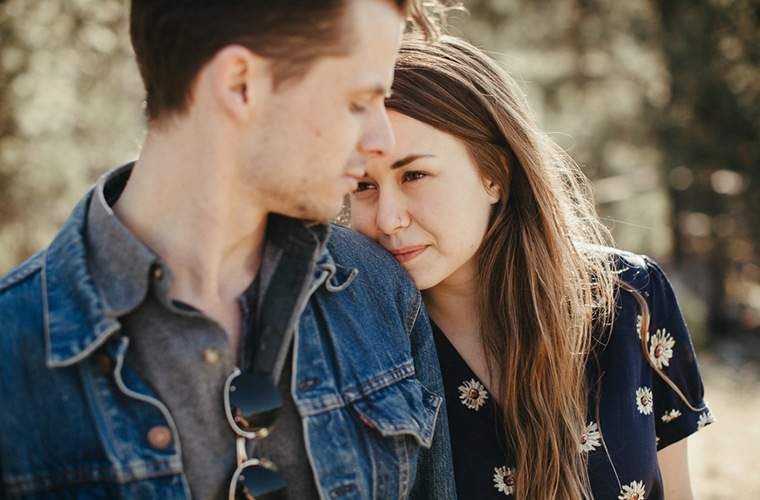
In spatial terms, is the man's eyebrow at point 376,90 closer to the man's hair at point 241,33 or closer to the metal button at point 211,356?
the man's hair at point 241,33

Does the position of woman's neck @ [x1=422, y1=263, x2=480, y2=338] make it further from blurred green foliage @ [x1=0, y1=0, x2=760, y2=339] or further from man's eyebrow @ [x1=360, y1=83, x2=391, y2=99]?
blurred green foliage @ [x1=0, y1=0, x2=760, y2=339]

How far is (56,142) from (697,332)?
7710 mm

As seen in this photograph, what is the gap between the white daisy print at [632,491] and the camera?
2.36 m

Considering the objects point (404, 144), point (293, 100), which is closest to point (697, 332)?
point (404, 144)

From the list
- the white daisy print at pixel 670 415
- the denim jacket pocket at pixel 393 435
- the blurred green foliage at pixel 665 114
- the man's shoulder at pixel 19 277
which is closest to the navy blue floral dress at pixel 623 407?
the white daisy print at pixel 670 415

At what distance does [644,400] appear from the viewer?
8.12ft

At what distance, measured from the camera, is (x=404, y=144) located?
89.4 inches

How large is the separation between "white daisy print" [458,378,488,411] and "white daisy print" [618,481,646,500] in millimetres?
499

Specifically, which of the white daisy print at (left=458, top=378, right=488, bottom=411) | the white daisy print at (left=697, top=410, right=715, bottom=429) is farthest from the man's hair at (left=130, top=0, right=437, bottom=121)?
the white daisy print at (left=697, top=410, right=715, bottom=429)

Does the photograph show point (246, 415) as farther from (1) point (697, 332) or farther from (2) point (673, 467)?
(1) point (697, 332)

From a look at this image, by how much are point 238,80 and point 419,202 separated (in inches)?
30.8

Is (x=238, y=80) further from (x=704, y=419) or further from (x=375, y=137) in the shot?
(x=704, y=419)

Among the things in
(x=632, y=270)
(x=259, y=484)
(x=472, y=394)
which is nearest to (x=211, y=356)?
(x=259, y=484)

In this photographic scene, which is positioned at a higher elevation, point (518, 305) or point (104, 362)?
point (104, 362)
